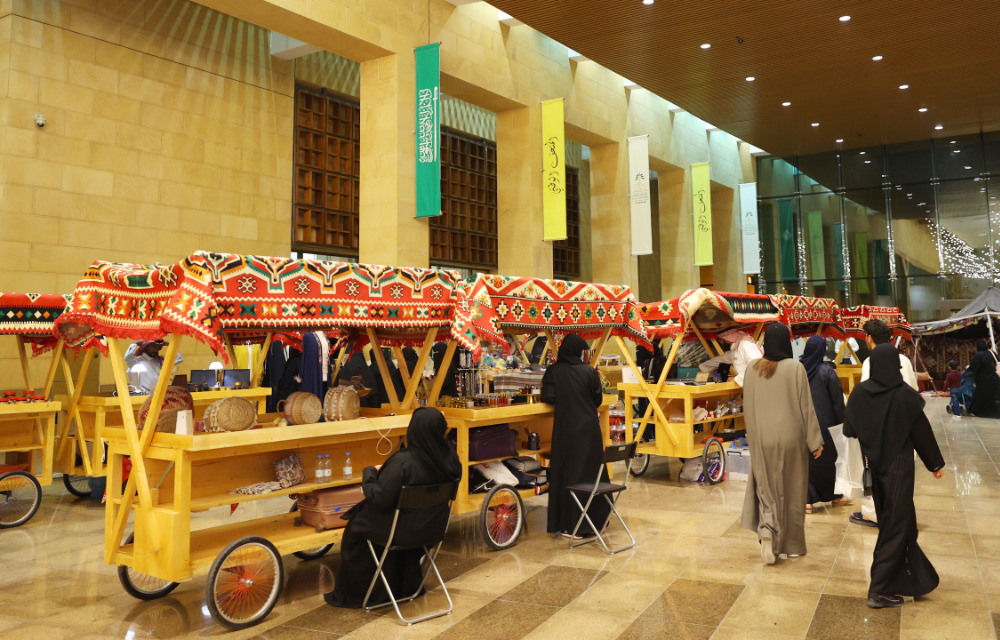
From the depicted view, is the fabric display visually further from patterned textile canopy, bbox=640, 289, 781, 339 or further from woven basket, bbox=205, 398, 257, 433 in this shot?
patterned textile canopy, bbox=640, 289, 781, 339

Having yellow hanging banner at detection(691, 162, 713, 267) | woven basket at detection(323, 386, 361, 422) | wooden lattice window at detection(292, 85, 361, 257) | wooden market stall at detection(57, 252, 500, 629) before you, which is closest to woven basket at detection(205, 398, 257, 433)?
wooden market stall at detection(57, 252, 500, 629)

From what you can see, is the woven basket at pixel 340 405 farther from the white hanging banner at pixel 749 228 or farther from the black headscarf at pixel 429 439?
the white hanging banner at pixel 749 228

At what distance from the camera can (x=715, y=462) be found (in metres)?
8.03

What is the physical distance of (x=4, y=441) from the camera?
6.90m

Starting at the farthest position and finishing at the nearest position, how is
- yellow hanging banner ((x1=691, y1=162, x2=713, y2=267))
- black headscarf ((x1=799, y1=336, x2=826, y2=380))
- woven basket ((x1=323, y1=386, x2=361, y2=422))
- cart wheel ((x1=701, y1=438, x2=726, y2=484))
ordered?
yellow hanging banner ((x1=691, y1=162, x2=713, y2=267))
cart wheel ((x1=701, y1=438, x2=726, y2=484))
black headscarf ((x1=799, y1=336, x2=826, y2=380))
woven basket ((x1=323, y1=386, x2=361, y2=422))

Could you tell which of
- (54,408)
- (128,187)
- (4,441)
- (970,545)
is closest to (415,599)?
(970,545)

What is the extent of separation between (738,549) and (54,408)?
233 inches

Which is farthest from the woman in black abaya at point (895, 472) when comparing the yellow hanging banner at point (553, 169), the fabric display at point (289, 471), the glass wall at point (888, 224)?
the glass wall at point (888, 224)

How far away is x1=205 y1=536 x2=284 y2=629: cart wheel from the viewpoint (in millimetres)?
3826

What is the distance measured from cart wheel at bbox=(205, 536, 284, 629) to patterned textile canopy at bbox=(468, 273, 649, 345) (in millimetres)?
2057

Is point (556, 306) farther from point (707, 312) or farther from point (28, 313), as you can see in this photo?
point (28, 313)

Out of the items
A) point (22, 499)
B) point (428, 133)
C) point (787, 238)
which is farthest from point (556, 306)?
point (787, 238)

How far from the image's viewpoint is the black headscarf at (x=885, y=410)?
157 inches

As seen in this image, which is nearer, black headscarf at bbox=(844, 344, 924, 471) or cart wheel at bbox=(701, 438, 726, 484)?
black headscarf at bbox=(844, 344, 924, 471)
